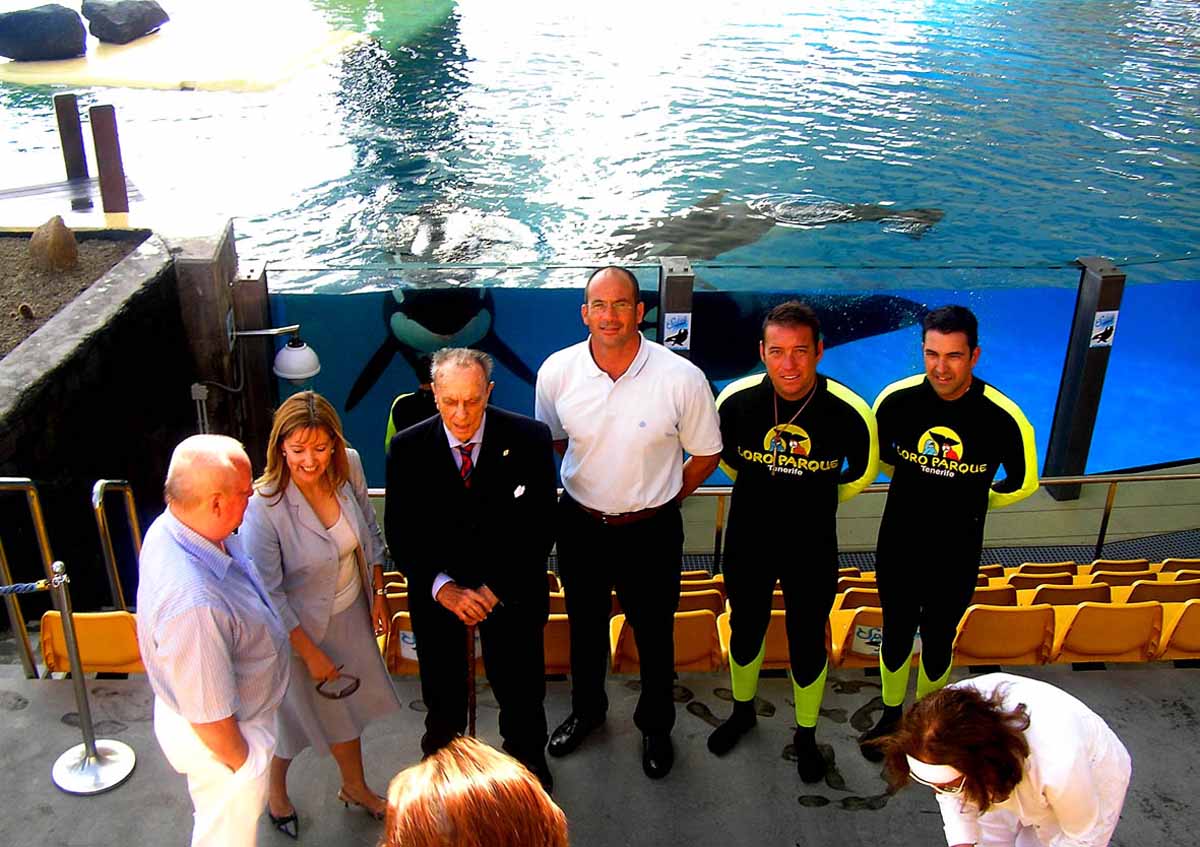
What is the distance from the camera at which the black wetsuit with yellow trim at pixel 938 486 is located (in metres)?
3.55

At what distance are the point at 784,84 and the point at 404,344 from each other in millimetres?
18251

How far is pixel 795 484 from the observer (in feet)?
11.6

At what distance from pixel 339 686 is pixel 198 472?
101 centimetres

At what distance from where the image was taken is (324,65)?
25922 mm

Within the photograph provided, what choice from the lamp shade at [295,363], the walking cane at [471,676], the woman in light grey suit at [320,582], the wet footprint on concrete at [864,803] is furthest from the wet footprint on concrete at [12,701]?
the lamp shade at [295,363]

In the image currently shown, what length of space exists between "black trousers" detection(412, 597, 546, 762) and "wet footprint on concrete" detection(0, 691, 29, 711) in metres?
1.48

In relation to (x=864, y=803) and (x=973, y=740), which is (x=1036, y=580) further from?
(x=973, y=740)

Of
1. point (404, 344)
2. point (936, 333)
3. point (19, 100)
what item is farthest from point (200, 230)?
point (19, 100)

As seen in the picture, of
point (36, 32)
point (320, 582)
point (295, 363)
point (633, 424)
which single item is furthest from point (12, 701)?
point (36, 32)

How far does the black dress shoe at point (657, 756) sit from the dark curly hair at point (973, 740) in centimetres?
137

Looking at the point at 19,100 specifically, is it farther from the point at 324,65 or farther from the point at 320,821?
the point at 320,821

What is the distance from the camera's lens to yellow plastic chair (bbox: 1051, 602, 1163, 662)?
4.11 meters

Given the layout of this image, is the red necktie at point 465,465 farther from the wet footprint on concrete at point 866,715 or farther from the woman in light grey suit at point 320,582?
the wet footprint on concrete at point 866,715

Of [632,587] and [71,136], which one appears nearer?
[632,587]
